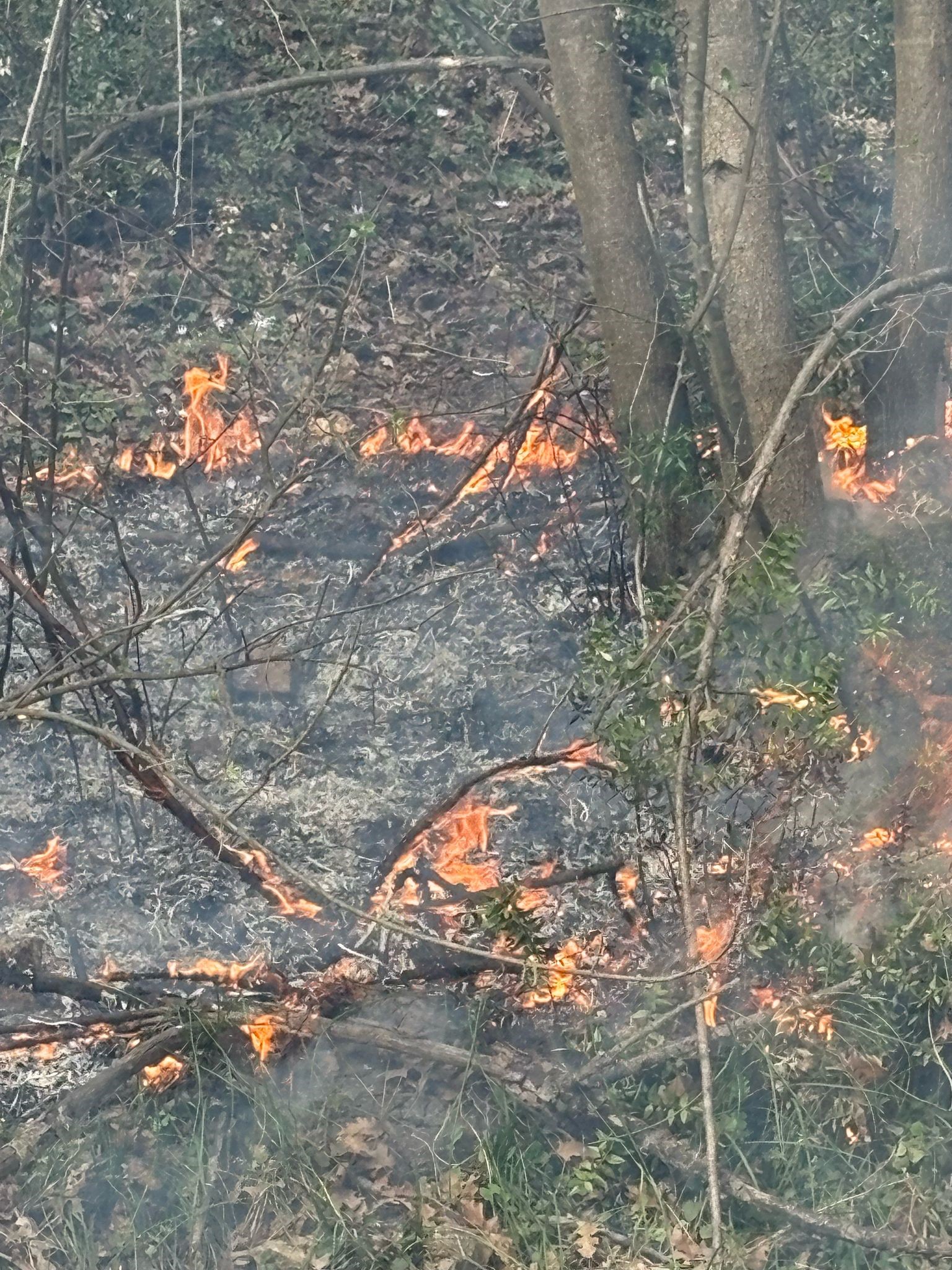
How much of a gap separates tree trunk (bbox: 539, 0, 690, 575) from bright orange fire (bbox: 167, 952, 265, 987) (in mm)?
2243

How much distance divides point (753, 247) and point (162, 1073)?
3666 mm

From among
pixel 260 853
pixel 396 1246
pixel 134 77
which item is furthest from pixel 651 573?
pixel 134 77

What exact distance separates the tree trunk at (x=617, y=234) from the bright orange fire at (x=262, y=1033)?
233 centimetres

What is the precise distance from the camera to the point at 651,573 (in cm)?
486

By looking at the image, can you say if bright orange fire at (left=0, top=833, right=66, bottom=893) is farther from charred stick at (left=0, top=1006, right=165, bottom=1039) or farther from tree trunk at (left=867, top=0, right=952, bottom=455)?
tree trunk at (left=867, top=0, right=952, bottom=455)

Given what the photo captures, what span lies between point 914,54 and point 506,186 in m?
2.51

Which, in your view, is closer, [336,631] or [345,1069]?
[345,1069]

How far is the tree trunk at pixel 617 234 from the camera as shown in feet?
13.9

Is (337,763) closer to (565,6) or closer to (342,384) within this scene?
(342,384)

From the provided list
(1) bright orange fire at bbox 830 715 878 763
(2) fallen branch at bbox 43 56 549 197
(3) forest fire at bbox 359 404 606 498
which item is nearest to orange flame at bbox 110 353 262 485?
(3) forest fire at bbox 359 404 606 498

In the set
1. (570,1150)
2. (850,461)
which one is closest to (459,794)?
(570,1150)

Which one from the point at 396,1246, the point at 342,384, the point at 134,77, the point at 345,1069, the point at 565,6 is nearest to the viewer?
the point at 396,1246

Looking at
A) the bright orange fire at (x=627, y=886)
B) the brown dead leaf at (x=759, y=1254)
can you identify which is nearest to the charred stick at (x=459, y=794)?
the bright orange fire at (x=627, y=886)

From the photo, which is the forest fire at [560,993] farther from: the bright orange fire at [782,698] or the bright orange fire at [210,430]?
the bright orange fire at [210,430]
